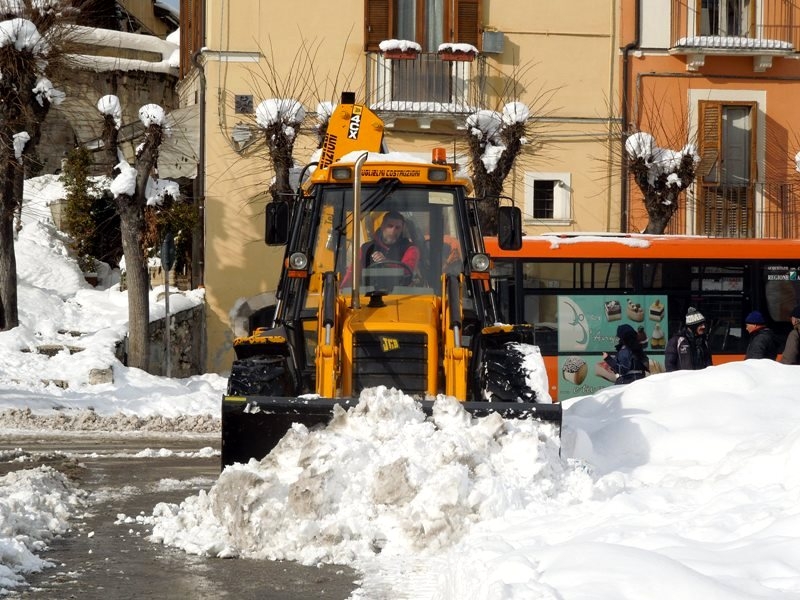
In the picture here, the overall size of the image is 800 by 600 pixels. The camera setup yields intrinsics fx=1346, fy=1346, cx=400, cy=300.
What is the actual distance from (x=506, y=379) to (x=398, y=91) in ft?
53.6

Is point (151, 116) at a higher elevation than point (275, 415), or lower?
higher

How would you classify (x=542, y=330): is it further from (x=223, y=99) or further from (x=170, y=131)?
(x=223, y=99)

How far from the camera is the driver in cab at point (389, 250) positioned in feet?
33.4

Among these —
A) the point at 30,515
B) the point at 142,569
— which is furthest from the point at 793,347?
the point at 142,569

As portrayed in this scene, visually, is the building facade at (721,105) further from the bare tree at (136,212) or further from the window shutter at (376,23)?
the bare tree at (136,212)

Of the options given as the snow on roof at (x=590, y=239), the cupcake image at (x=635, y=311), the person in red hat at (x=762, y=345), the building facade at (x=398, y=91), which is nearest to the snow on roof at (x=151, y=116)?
the building facade at (x=398, y=91)

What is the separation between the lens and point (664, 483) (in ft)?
29.9

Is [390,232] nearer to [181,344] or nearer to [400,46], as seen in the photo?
[181,344]

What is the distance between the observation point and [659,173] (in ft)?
78.7

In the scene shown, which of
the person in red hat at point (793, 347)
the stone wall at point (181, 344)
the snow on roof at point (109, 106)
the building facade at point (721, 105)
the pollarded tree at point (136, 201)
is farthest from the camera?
the building facade at point (721, 105)

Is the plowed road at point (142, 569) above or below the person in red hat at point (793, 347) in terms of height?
below

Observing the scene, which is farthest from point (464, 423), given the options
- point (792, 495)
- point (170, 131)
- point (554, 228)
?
point (554, 228)

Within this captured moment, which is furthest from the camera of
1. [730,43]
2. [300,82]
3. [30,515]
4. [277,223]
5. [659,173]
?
[730,43]

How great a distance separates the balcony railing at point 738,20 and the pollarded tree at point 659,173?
9.60ft
